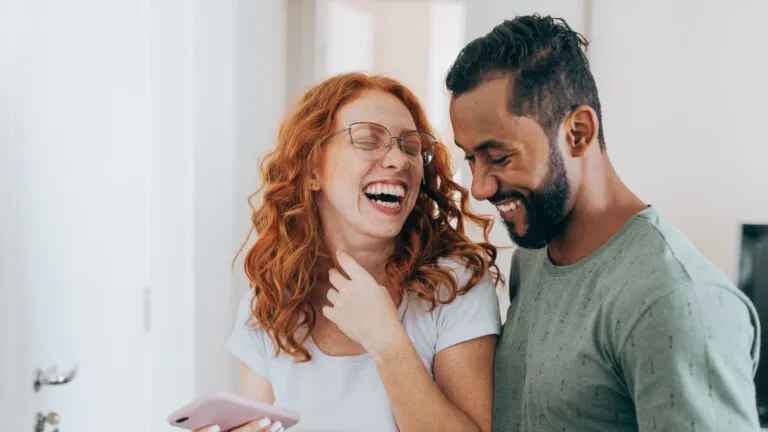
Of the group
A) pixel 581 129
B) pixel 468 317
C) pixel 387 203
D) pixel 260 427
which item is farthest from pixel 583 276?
Answer: pixel 260 427

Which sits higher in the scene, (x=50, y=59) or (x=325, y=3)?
(x=325, y=3)

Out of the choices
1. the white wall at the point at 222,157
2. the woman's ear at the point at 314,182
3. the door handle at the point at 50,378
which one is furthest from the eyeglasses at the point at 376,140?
the door handle at the point at 50,378

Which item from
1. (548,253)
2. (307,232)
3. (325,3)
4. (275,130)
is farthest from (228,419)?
(325,3)

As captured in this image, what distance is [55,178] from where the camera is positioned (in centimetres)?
146

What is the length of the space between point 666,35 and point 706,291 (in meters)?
1.37

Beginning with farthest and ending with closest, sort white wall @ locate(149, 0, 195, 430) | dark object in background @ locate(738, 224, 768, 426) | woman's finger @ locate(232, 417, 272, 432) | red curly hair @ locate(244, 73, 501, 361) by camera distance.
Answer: dark object in background @ locate(738, 224, 768, 426), white wall @ locate(149, 0, 195, 430), red curly hair @ locate(244, 73, 501, 361), woman's finger @ locate(232, 417, 272, 432)

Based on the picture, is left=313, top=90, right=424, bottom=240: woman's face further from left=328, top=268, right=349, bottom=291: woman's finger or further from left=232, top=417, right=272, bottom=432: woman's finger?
left=232, top=417, right=272, bottom=432: woman's finger

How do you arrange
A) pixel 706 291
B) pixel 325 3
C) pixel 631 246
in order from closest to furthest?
pixel 706 291 → pixel 631 246 → pixel 325 3

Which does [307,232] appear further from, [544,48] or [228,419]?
[544,48]

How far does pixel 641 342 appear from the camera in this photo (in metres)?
0.80

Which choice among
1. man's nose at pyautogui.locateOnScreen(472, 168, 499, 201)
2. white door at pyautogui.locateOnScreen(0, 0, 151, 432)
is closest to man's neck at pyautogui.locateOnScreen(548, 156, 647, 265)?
man's nose at pyautogui.locateOnScreen(472, 168, 499, 201)

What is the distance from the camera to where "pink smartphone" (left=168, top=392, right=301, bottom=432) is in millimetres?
1049

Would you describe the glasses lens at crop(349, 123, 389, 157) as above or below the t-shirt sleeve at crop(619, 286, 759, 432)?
above

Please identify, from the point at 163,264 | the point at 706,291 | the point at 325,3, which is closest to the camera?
the point at 706,291
